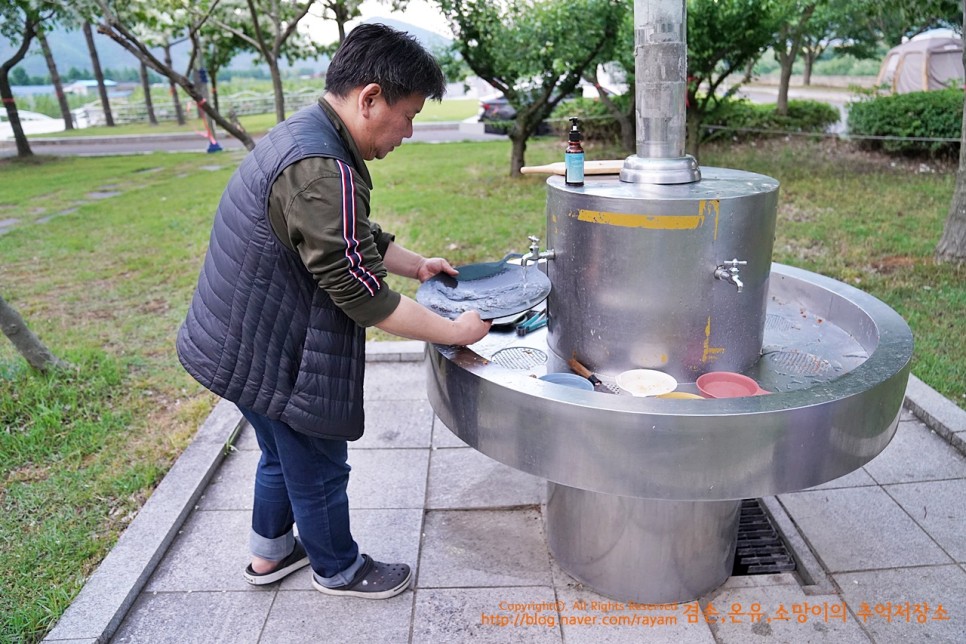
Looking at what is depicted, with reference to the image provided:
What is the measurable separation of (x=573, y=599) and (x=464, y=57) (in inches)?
337

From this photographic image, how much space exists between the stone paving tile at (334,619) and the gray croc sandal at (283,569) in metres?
0.07

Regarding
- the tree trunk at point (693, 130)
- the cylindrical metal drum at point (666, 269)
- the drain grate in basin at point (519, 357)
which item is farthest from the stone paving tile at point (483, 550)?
the tree trunk at point (693, 130)

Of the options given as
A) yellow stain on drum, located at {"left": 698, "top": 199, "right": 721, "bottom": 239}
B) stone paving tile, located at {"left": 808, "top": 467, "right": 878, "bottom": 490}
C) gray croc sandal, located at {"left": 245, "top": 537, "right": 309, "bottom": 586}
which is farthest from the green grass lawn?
yellow stain on drum, located at {"left": 698, "top": 199, "right": 721, "bottom": 239}

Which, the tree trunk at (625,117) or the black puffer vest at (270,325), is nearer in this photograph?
the black puffer vest at (270,325)

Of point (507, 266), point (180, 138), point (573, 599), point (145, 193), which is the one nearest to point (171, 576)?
point (573, 599)

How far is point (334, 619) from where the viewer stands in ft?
7.93

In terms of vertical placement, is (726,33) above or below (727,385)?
above

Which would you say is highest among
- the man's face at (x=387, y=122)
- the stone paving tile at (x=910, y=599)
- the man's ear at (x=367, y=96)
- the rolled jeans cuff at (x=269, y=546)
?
the man's ear at (x=367, y=96)

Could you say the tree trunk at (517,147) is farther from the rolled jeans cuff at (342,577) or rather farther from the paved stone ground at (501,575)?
the rolled jeans cuff at (342,577)

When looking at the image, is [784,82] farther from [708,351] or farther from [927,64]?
[708,351]

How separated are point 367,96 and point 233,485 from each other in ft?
6.81

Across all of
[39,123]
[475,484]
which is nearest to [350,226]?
[475,484]

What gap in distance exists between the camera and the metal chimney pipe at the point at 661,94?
2160 millimetres

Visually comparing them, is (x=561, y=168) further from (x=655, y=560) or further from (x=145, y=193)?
(x=145, y=193)
